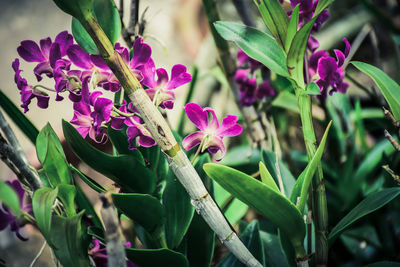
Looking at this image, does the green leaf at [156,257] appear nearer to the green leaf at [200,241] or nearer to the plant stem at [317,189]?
the green leaf at [200,241]

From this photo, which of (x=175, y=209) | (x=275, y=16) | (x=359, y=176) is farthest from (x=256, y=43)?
(x=359, y=176)

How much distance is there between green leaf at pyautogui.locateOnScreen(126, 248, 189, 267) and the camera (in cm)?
45

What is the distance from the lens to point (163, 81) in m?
0.47

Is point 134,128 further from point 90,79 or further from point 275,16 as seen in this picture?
point 275,16

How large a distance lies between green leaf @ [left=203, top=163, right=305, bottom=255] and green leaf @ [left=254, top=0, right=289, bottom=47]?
176 millimetres

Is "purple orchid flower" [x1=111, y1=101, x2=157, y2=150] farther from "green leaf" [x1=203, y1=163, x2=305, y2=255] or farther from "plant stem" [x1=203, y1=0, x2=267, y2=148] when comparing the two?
"plant stem" [x1=203, y1=0, x2=267, y2=148]

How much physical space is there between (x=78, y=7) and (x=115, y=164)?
18cm

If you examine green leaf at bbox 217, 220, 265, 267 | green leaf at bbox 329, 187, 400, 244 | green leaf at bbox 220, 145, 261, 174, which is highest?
green leaf at bbox 220, 145, 261, 174

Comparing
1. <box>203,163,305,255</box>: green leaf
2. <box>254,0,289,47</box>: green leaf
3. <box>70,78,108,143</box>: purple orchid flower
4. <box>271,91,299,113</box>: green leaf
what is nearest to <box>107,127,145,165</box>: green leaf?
<box>70,78,108,143</box>: purple orchid flower

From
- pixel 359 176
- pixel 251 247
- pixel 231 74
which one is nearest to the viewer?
pixel 251 247

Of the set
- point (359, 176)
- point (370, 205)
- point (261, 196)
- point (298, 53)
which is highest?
point (298, 53)

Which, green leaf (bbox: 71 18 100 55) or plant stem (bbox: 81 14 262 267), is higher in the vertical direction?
green leaf (bbox: 71 18 100 55)

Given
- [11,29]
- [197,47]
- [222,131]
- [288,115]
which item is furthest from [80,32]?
[11,29]

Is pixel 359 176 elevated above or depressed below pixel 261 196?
below
